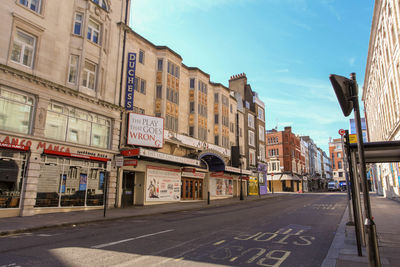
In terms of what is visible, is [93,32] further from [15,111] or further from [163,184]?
[163,184]

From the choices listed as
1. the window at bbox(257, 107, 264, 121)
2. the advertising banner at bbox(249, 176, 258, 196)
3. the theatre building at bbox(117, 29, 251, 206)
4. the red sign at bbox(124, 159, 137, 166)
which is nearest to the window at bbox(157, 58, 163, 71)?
the theatre building at bbox(117, 29, 251, 206)

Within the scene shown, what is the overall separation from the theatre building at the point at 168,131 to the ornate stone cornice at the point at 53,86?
2.30 metres

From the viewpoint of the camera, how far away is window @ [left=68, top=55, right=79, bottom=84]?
18.2 m

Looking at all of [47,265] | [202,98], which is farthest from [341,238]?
[202,98]

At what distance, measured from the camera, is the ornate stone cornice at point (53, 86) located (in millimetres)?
14417

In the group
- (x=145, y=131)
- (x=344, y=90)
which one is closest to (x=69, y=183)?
(x=145, y=131)

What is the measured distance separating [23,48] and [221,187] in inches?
1070

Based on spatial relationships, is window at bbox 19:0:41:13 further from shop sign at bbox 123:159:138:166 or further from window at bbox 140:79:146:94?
shop sign at bbox 123:159:138:166

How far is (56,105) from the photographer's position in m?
16.9

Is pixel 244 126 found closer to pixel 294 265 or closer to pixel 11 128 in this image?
pixel 11 128

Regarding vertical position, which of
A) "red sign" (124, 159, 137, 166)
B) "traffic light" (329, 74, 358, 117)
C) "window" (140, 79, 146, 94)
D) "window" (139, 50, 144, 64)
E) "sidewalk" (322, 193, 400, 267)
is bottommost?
"sidewalk" (322, 193, 400, 267)

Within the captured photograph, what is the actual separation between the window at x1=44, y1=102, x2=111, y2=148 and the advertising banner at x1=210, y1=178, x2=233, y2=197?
684 inches

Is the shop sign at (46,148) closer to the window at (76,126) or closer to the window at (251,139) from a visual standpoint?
the window at (76,126)

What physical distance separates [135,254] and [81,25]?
17.9 metres
